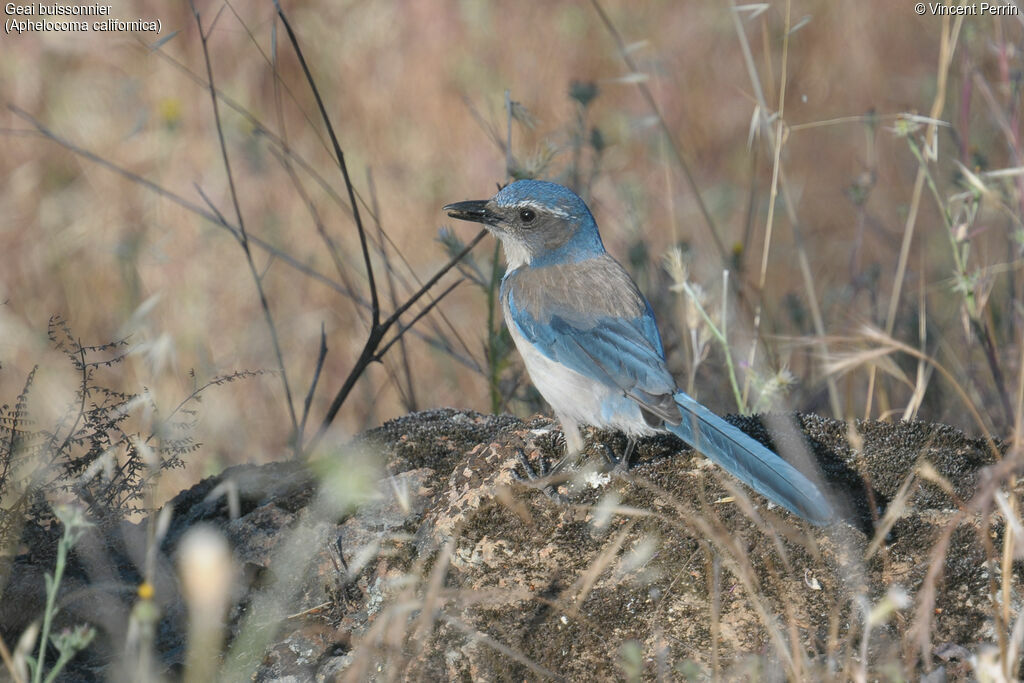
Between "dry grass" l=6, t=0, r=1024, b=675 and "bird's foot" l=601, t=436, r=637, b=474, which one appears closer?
"bird's foot" l=601, t=436, r=637, b=474

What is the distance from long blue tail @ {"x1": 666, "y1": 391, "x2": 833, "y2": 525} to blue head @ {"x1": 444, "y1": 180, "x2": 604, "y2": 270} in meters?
1.17

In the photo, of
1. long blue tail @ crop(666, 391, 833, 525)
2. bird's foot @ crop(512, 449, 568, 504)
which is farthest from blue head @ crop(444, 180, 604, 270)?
long blue tail @ crop(666, 391, 833, 525)

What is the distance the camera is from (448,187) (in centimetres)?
696

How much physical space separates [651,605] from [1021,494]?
3.58 ft

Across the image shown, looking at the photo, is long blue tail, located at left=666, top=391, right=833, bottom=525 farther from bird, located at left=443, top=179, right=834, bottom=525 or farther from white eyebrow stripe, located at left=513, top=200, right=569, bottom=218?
white eyebrow stripe, located at left=513, top=200, right=569, bottom=218

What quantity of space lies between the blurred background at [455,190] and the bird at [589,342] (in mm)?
205

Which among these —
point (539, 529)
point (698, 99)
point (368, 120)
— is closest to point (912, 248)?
point (698, 99)

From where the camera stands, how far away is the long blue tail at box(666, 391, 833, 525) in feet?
9.53

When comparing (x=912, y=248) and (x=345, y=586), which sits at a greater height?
(x=345, y=586)

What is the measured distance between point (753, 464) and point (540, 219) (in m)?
1.60

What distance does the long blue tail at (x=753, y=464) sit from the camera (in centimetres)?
290

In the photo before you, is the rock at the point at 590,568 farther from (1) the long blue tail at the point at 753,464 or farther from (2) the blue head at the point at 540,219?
(2) the blue head at the point at 540,219

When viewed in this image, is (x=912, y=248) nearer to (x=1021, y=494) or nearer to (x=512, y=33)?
(x=512, y=33)

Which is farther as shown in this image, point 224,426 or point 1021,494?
point 224,426
